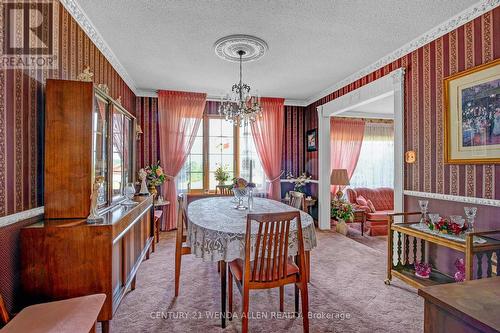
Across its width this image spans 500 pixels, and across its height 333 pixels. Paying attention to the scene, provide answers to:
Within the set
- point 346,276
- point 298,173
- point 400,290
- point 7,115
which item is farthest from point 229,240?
point 298,173

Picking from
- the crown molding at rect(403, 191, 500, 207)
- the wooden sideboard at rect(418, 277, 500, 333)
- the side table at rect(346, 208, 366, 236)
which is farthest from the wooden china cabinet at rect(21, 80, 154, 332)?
the side table at rect(346, 208, 366, 236)

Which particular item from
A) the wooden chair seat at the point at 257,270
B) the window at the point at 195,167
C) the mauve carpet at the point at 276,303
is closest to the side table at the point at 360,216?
the mauve carpet at the point at 276,303

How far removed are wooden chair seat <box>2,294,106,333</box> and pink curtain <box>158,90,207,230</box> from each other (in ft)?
11.1

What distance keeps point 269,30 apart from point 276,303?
2706mm

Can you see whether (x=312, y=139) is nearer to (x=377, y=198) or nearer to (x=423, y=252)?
(x=377, y=198)

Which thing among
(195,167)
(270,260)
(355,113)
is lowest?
(270,260)

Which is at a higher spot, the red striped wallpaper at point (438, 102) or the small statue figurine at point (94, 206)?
the red striped wallpaper at point (438, 102)

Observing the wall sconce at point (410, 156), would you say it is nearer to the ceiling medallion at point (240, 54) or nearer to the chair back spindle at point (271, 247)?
the ceiling medallion at point (240, 54)

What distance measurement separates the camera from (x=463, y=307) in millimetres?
781

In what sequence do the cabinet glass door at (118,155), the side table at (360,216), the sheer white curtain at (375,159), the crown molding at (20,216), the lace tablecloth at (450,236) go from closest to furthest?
1. the crown molding at (20,216)
2. the lace tablecloth at (450,236)
3. the cabinet glass door at (118,155)
4. the side table at (360,216)
5. the sheer white curtain at (375,159)

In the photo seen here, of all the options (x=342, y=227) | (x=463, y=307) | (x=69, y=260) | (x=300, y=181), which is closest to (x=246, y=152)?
(x=300, y=181)

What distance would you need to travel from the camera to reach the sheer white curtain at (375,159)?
21.2 ft

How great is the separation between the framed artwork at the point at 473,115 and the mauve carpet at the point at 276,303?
1.45 metres

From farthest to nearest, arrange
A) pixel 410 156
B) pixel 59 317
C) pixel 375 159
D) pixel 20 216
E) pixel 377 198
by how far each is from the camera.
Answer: pixel 375 159, pixel 377 198, pixel 410 156, pixel 20 216, pixel 59 317
